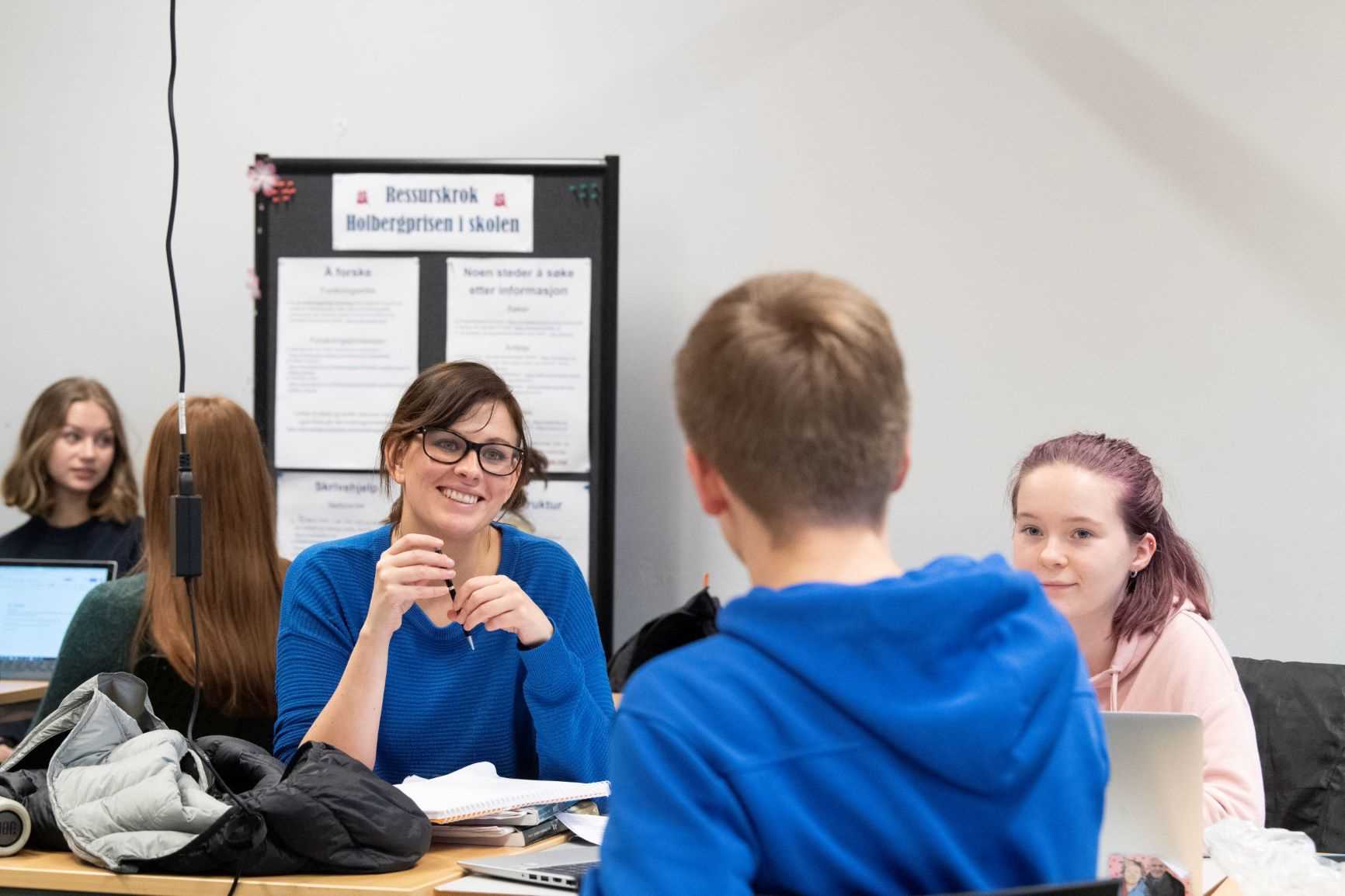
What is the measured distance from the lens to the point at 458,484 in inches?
83.5

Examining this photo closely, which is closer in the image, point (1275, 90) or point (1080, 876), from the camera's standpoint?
point (1080, 876)

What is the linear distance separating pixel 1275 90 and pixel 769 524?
121 inches

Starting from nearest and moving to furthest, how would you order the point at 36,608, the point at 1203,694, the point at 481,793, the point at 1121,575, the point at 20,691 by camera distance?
the point at 481,793
the point at 1203,694
the point at 1121,575
the point at 20,691
the point at 36,608

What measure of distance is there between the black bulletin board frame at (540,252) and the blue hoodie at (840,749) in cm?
259

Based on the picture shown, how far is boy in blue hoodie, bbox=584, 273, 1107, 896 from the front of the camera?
3.06 ft

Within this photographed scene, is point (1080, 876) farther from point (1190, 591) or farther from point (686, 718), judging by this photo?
point (1190, 591)

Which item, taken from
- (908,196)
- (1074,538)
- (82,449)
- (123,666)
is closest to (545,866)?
(1074,538)

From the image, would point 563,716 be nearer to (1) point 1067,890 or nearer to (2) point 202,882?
(2) point 202,882

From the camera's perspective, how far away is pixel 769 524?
39.4 inches

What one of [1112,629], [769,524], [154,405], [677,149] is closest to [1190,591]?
[1112,629]

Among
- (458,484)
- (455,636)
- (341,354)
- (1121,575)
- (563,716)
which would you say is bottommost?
(563,716)

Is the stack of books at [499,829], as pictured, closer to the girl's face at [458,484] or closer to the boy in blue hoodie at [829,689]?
the girl's face at [458,484]

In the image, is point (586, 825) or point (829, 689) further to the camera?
point (586, 825)

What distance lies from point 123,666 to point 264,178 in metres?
1.74
